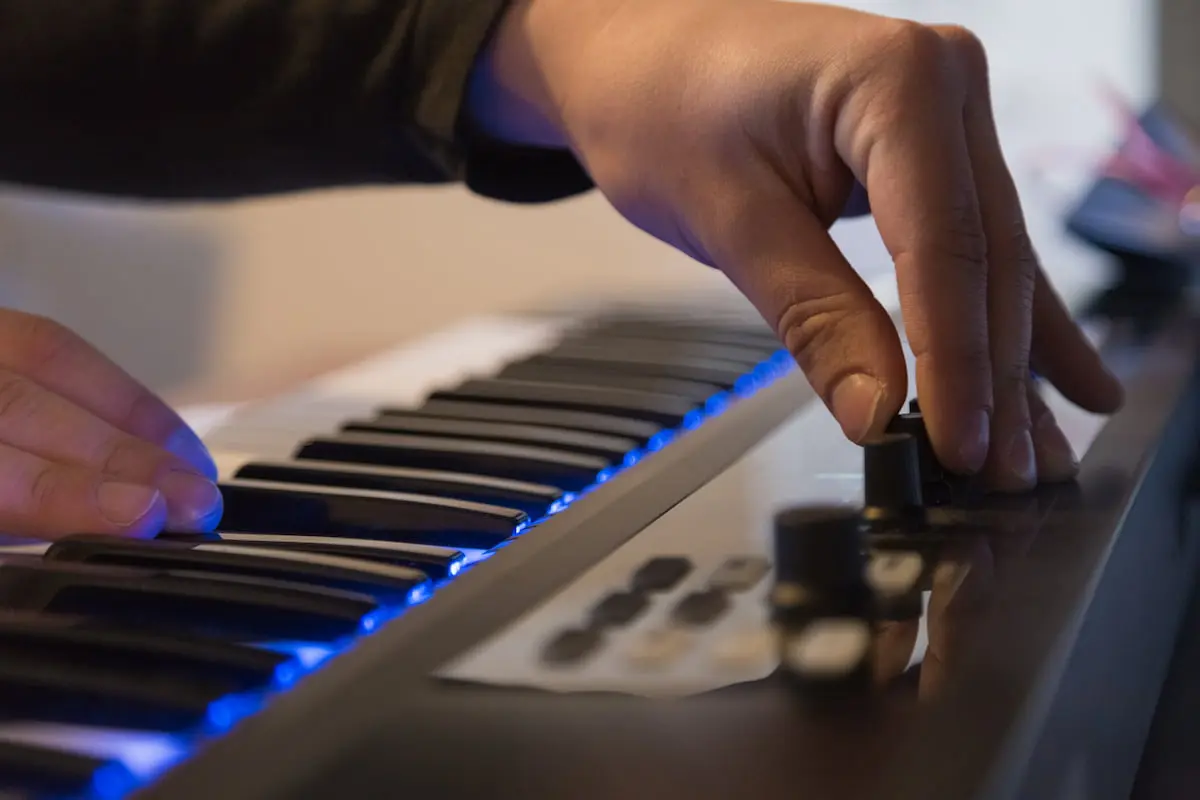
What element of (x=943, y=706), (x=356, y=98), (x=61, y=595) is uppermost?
(x=356, y=98)

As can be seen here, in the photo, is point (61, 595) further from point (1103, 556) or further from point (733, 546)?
point (1103, 556)

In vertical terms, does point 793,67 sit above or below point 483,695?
above

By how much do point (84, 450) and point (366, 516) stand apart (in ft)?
0.46

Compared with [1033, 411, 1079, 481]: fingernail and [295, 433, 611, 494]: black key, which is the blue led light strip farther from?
[1033, 411, 1079, 481]: fingernail

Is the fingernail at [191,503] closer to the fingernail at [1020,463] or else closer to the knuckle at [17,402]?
the knuckle at [17,402]

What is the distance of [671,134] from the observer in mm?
595

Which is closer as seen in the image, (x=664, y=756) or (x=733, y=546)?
(x=664, y=756)

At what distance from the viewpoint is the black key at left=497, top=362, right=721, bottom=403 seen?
70 centimetres

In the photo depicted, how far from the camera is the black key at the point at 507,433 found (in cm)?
60

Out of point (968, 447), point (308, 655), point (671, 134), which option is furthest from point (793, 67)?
point (308, 655)

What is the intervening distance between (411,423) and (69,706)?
13.4 inches

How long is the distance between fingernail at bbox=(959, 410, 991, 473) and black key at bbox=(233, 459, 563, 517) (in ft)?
0.50

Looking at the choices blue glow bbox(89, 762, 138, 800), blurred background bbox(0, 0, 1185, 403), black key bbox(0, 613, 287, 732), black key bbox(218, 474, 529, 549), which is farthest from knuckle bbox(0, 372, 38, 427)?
blurred background bbox(0, 0, 1185, 403)

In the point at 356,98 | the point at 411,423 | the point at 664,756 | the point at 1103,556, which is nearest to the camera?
the point at 664,756
